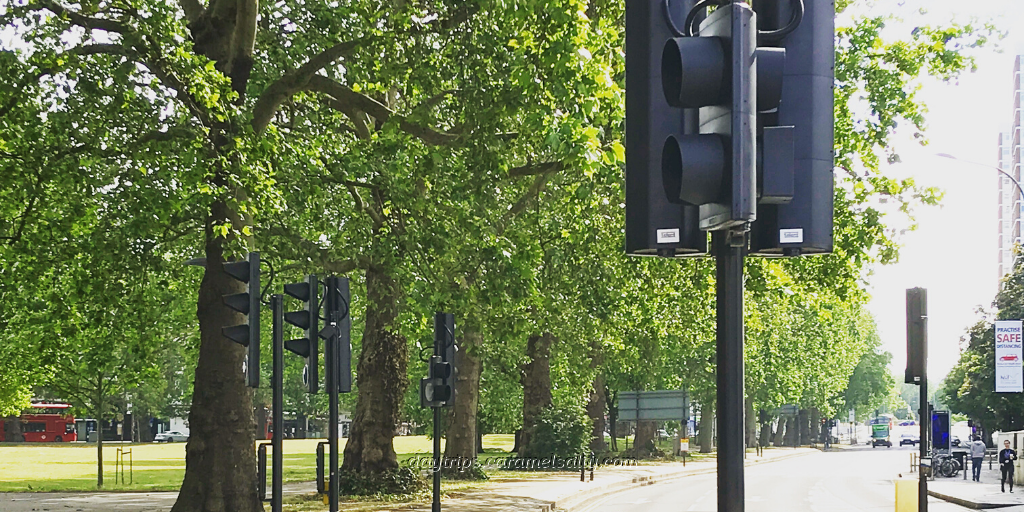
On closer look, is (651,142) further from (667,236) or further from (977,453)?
(977,453)

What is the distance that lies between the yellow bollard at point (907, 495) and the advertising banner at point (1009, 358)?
19.7m

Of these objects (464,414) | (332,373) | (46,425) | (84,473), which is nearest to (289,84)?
(332,373)

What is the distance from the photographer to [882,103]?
1005 inches

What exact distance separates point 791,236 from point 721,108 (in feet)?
1.65

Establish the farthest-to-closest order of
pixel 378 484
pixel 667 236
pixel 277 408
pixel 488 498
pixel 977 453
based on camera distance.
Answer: pixel 977 453
pixel 488 498
pixel 378 484
pixel 277 408
pixel 667 236

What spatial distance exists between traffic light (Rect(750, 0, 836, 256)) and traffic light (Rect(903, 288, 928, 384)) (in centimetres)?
936

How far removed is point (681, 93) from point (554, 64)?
33.0 feet

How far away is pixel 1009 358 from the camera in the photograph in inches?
1325

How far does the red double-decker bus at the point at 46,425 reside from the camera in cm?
9388

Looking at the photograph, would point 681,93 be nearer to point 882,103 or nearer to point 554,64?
point 554,64

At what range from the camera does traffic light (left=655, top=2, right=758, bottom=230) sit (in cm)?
387

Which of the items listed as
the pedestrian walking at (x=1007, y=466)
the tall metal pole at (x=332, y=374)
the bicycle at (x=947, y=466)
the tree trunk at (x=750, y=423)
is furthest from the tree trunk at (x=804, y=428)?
the tall metal pole at (x=332, y=374)

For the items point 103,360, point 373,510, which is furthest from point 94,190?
point 373,510

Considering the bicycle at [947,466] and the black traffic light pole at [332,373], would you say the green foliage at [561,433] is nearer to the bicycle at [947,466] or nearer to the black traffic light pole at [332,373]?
the bicycle at [947,466]
